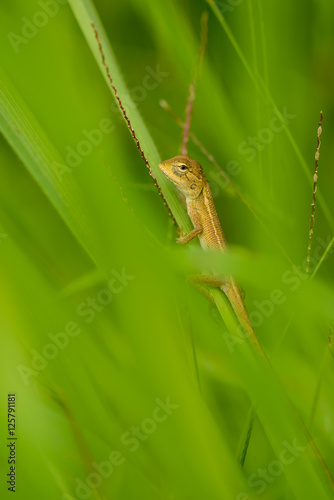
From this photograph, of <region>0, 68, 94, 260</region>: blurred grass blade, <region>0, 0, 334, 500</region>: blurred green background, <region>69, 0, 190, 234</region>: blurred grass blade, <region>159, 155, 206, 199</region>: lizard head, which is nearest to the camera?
<region>0, 0, 334, 500</region>: blurred green background

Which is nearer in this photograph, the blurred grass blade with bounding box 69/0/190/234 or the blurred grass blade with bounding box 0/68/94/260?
the blurred grass blade with bounding box 0/68/94/260

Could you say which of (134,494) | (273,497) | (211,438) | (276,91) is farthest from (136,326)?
(276,91)

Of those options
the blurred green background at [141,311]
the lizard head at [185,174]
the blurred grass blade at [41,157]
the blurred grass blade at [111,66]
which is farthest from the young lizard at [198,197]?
the blurred grass blade at [41,157]

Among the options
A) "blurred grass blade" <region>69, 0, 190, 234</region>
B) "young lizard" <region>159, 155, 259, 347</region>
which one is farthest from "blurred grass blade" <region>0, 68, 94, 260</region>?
"young lizard" <region>159, 155, 259, 347</region>

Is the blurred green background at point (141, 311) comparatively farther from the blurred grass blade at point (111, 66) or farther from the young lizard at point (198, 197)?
the young lizard at point (198, 197)

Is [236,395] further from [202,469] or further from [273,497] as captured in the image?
[202,469]

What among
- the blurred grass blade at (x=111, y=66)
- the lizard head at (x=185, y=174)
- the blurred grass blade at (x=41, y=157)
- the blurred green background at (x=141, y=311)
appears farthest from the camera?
the lizard head at (x=185, y=174)

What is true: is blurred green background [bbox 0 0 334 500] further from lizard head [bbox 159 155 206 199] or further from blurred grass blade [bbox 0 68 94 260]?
lizard head [bbox 159 155 206 199]
